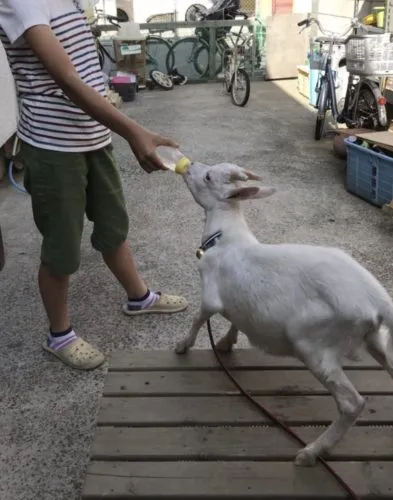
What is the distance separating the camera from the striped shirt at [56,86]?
2.17m

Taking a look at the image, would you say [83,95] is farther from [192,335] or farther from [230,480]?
[230,480]

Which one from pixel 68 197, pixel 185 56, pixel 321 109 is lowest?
pixel 321 109

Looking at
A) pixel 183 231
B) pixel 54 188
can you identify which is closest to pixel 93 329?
pixel 54 188

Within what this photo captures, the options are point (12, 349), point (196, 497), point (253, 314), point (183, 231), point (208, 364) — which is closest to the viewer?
point (196, 497)

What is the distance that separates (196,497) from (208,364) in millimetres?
667

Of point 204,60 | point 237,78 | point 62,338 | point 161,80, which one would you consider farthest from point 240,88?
point 62,338

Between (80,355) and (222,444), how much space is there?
113 cm

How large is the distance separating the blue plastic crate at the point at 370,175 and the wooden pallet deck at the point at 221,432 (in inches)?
99.6

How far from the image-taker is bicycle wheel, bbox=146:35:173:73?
11.2 m

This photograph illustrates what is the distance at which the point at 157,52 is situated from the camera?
11.5 m

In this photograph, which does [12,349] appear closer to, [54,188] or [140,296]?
[140,296]

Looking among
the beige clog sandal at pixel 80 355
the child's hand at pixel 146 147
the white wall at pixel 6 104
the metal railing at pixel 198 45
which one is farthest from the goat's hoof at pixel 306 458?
the metal railing at pixel 198 45

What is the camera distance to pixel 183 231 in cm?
431

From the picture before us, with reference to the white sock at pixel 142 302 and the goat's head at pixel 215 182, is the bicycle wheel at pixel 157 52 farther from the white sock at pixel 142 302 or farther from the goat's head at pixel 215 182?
the goat's head at pixel 215 182
